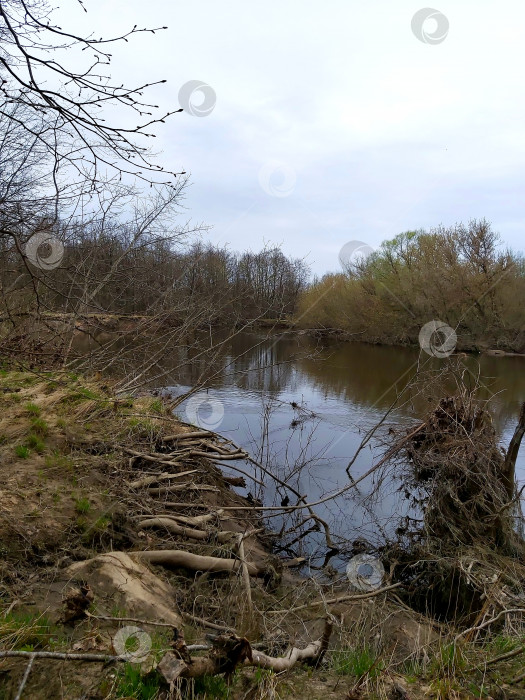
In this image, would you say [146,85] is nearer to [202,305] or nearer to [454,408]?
[454,408]

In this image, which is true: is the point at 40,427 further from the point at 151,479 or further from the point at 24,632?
the point at 24,632

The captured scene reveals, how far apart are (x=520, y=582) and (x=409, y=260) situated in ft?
106

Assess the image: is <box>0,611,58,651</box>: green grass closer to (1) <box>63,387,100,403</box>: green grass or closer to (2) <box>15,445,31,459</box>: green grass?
(2) <box>15,445,31,459</box>: green grass

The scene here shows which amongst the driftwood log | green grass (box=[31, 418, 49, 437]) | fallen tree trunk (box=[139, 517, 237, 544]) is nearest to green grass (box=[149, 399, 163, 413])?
green grass (box=[31, 418, 49, 437])

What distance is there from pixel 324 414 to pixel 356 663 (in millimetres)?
10430

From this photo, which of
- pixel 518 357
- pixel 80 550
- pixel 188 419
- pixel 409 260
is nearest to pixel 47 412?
pixel 80 550

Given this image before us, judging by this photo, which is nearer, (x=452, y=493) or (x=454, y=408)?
(x=452, y=493)

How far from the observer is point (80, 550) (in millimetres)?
4281

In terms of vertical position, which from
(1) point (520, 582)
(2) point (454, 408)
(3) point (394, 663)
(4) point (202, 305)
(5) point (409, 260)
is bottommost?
(1) point (520, 582)

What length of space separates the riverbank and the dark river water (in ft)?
4.38

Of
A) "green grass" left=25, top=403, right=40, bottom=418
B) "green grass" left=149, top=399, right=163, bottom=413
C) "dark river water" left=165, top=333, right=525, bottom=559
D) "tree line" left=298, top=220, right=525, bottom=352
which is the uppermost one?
"tree line" left=298, top=220, right=525, bottom=352

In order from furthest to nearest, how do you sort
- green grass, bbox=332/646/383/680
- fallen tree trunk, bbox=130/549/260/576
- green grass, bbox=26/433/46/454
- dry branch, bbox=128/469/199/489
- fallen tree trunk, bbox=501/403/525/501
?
fallen tree trunk, bbox=501/403/525/501, dry branch, bbox=128/469/199/489, green grass, bbox=26/433/46/454, fallen tree trunk, bbox=130/549/260/576, green grass, bbox=332/646/383/680

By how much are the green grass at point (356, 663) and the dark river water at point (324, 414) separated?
379 centimetres

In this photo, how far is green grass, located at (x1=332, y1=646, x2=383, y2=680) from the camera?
2.72 metres
